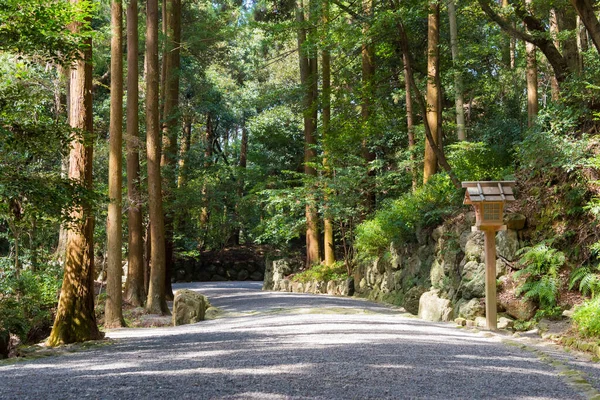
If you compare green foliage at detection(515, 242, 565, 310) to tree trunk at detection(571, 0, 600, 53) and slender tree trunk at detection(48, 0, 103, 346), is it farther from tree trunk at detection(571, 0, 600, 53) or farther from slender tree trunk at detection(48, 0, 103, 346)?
slender tree trunk at detection(48, 0, 103, 346)

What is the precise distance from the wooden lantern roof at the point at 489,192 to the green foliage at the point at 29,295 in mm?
7857

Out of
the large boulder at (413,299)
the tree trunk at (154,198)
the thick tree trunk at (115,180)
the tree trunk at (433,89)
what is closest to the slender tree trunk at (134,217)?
the tree trunk at (154,198)

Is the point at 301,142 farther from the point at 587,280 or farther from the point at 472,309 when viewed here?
the point at 587,280

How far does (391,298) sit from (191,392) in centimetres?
1329

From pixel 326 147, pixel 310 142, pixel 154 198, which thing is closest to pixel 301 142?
pixel 310 142

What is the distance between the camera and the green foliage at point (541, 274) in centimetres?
978

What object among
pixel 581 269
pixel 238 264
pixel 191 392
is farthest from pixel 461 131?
pixel 238 264

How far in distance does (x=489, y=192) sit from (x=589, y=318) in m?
2.87

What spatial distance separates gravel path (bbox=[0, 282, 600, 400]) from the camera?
5062mm

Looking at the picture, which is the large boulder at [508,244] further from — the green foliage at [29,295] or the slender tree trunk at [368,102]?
the slender tree trunk at [368,102]

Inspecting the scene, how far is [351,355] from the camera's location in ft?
22.3

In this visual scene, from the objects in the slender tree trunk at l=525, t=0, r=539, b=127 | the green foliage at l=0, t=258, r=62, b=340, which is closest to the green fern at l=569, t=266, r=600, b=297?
the slender tree trunk at l=525, t=0, r=539, b=127

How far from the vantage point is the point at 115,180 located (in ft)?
41.9

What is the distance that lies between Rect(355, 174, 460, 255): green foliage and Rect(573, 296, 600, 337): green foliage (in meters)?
5.73
